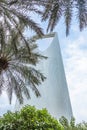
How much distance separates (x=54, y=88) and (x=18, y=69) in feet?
36.4

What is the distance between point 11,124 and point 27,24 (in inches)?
168

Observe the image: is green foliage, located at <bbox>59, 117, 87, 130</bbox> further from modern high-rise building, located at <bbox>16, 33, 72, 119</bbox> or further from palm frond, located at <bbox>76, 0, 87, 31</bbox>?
palm frond, located at <bbox>76, 0, 87, 31</bbox>

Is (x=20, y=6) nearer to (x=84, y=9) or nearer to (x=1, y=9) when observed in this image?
(x=1, y=9)

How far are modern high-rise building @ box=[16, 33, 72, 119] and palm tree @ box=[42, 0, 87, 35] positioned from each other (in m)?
12.7

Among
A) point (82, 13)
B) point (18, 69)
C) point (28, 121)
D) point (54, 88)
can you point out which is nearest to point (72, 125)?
point (18, 69)

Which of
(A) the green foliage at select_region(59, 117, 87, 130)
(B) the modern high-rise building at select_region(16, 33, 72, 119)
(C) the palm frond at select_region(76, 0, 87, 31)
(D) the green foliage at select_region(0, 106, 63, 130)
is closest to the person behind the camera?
(C) the palm frond at select_region(76, 0, 87, 31)

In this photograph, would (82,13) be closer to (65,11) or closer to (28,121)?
(65,11)

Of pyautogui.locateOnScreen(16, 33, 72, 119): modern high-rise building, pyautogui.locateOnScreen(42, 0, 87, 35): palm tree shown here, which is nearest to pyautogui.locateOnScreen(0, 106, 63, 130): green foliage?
pyautogui.locateOnScreen(42, 0, 87, 35): palm tree

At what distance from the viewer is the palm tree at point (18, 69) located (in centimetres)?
1798

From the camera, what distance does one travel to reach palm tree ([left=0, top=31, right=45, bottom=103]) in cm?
1798

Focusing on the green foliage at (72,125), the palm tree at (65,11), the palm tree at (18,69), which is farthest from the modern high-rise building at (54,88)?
the palm tree at (65,11)

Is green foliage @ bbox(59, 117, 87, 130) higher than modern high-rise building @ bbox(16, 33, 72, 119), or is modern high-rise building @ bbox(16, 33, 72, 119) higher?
modern high-rise building @ bbox(16, 33, 72, 119)

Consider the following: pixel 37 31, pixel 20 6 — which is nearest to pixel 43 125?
pixel 37 31

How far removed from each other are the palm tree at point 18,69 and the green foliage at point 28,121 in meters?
4.39
